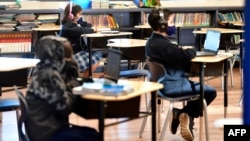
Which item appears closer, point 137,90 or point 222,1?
point 137,90

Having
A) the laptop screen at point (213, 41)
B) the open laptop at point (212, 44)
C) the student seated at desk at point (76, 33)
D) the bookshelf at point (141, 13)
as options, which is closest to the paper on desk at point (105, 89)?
the open laptop at point (212, 44)

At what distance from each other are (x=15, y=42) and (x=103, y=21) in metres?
1.57

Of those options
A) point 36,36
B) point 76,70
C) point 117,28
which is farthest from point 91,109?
point 117,28

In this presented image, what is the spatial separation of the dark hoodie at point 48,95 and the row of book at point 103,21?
5.19 meters

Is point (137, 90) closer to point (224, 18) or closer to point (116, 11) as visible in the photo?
point (116, 11)

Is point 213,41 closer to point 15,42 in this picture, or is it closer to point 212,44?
point 212,44

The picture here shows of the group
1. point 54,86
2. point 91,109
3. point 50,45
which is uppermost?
point 50,45

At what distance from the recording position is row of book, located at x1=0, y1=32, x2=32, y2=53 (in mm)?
7727

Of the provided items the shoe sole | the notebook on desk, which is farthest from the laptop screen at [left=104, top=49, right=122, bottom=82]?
the shoe sole

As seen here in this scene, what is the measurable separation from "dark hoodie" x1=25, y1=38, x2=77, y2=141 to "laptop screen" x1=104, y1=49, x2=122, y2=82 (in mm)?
402

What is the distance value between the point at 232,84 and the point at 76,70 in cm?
453

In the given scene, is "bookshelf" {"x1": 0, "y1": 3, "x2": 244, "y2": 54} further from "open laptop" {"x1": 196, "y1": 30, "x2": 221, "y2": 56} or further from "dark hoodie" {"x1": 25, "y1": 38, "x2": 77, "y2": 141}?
"dark hoodie" {"x1": 25, "y1": 38, "x2": 77, "y2": 141}

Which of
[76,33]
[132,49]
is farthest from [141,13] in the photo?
[132,49]

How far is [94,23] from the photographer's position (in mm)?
8250
